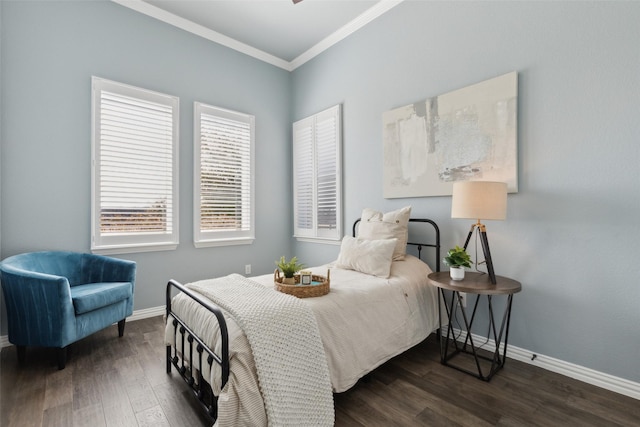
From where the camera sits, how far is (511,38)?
2.38 metres

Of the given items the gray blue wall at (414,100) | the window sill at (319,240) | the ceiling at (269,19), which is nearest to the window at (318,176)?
the window sill at (319,240)

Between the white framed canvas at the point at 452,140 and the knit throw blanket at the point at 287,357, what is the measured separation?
71.3 inches

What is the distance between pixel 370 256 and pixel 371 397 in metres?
Result: 1.02

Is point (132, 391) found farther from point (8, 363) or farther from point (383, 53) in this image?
point (383, 53)

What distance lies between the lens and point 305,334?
1593 millimetres

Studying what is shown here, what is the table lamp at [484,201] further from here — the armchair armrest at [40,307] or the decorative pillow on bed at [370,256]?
the armchair armrest at [40,307]

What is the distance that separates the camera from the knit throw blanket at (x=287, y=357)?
4.56ft

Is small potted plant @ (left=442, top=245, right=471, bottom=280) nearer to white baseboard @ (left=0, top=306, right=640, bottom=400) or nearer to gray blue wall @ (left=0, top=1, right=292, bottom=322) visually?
white baseboard @ (left=0, top=306, right=640, bottom=400)

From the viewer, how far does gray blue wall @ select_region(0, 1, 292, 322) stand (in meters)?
2.64

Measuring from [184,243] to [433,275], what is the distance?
2.75 metres

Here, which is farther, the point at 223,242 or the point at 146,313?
the point at 223,242

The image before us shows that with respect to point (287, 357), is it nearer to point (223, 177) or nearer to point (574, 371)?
point (574, 371)

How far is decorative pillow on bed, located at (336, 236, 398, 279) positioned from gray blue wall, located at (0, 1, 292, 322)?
1.89 meters

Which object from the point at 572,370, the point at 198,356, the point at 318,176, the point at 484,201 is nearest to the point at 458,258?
the point at 484,201
